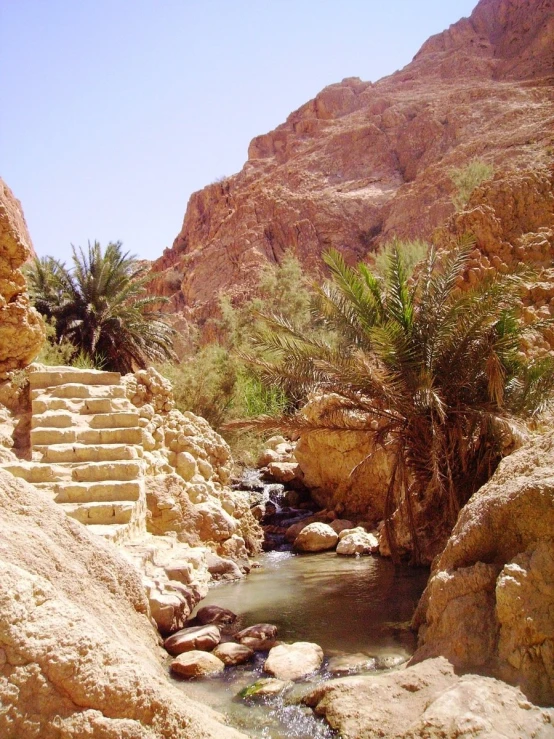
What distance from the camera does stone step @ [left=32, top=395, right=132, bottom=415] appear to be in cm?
939

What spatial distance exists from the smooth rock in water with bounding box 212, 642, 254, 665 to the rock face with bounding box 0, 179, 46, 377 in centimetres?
601

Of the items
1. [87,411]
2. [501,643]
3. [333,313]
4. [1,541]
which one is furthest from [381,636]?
[87,411]

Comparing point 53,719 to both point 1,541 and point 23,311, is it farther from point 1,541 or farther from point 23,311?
point 23,311

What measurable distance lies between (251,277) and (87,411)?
33.0 m

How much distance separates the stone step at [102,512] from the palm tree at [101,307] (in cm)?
1007

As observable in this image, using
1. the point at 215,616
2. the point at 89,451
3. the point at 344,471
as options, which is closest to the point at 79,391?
the point at 89,451

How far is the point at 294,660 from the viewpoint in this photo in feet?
18.4

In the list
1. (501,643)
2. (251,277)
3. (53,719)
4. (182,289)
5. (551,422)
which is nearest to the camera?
(53,719)

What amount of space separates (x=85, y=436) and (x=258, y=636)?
13.1ft

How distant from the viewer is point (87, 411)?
31.5ft

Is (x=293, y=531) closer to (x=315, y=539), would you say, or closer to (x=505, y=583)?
(x=315, y=539)

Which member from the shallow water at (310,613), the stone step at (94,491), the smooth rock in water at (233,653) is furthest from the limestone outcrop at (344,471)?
the smooth rock in water at (233,653)

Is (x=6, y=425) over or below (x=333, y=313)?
below

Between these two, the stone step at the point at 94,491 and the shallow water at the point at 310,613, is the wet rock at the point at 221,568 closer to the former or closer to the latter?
the shallow water at the point at 310,613
